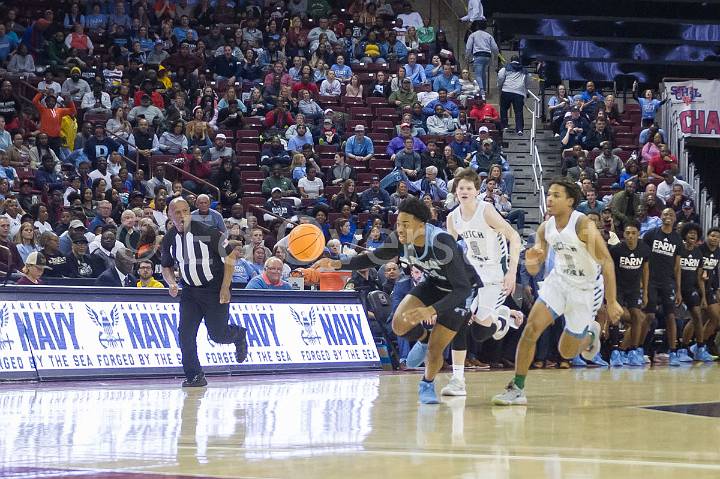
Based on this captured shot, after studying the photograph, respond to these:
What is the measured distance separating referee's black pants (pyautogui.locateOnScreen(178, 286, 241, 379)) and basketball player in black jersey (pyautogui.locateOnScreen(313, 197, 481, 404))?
3017 mm

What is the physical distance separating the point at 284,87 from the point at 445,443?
19.3 meters

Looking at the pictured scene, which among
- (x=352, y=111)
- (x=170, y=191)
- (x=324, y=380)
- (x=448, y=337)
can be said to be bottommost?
(x=324, y=380)

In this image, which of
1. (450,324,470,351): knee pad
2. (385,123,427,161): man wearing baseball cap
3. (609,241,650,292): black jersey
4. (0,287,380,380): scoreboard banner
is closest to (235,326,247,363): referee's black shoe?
(0,287,380,380): scoreboard banner

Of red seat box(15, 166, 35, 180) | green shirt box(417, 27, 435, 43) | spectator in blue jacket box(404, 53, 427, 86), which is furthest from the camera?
green shirt box(417, 27, 435, 43)

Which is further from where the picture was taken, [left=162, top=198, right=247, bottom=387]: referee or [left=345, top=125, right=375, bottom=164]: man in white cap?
[left=345, top=125, right=375, bottom=164]: man in white cap

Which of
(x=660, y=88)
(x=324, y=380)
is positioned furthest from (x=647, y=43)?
A: (x=324, y=380)

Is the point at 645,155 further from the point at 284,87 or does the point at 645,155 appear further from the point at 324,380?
the point at 324,380

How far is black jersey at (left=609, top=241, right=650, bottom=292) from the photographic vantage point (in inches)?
786

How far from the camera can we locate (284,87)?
1053 inches

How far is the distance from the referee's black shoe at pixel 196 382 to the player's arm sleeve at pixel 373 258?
11.2 feet

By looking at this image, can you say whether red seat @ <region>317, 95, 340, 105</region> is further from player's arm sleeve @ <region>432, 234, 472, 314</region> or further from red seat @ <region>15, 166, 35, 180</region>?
player's arm sleeve @ <region>432, 234, 472, 314</region>

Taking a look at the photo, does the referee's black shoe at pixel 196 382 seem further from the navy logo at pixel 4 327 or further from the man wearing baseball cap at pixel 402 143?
the man wearing baseball cap at pixel 402 143

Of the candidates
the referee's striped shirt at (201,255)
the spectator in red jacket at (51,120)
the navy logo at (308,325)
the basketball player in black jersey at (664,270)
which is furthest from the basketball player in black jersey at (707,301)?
the spectator in red jacket at (51,120)

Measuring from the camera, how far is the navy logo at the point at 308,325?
55.9 feet
